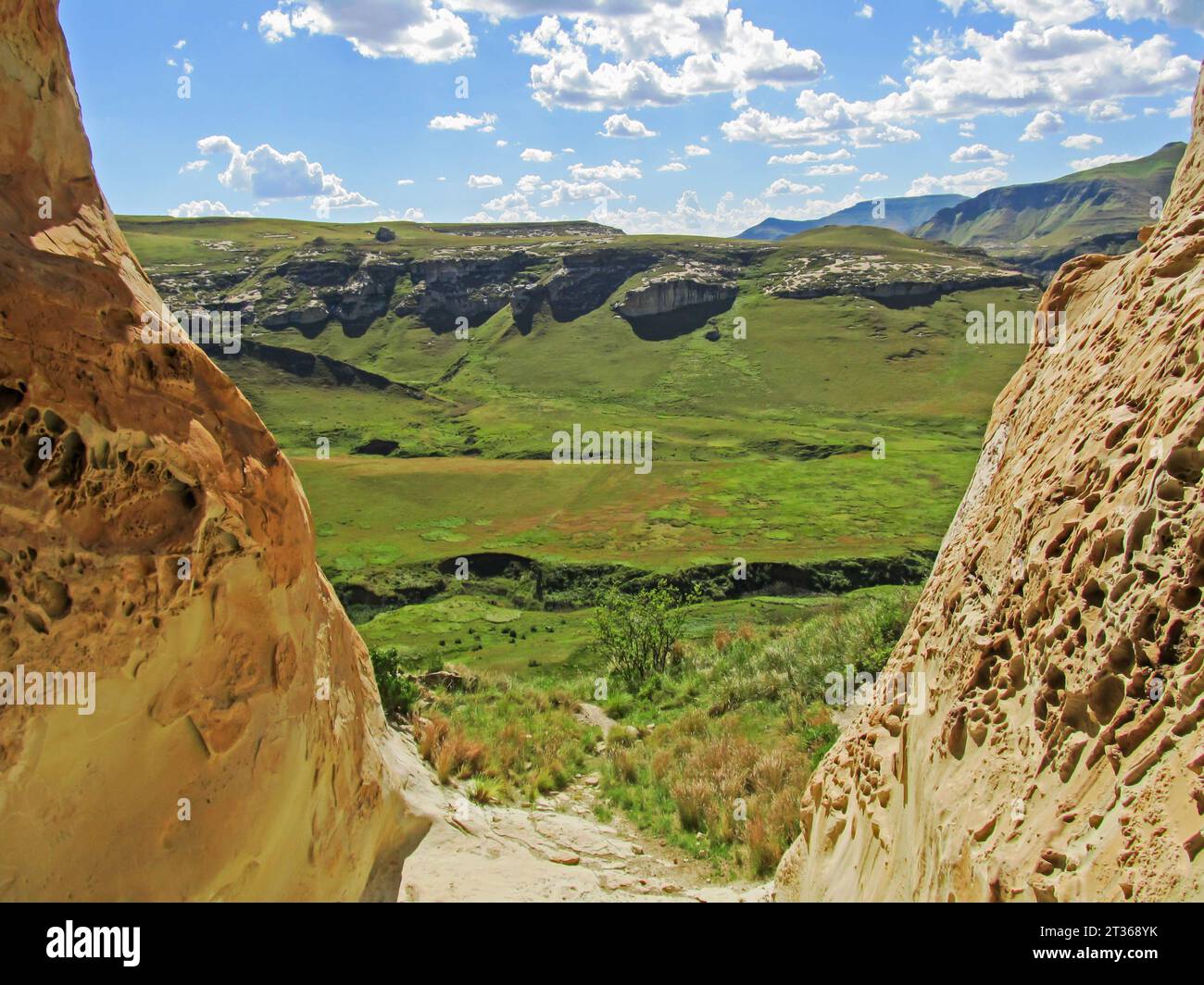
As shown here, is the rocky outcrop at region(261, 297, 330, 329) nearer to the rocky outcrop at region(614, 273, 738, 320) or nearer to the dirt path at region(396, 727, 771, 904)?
the rocky outcrop at region(614, 273, 738, 320)

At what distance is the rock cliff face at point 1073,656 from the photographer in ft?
15.3

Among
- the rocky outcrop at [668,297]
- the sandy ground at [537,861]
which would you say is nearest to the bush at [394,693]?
the sandy ground at [537,861]

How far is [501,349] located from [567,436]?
69.0 metres

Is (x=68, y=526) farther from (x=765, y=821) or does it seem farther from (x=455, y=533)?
(x=455, y=533)

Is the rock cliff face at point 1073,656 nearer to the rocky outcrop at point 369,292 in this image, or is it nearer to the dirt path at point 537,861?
the dirt path at point 537,861

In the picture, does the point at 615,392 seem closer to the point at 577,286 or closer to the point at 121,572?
the point at 577,286

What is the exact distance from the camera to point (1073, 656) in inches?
218

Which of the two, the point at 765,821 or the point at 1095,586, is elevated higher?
the point at 1095,586

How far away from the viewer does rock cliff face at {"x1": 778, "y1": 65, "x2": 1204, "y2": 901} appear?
4.65m

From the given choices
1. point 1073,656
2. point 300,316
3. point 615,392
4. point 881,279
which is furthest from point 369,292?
point 1073,656

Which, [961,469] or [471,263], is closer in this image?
[961,469]

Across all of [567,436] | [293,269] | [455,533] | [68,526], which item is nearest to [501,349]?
[293,269]

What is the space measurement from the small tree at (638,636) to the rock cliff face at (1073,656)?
16.7 meters

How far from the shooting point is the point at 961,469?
296 feet
